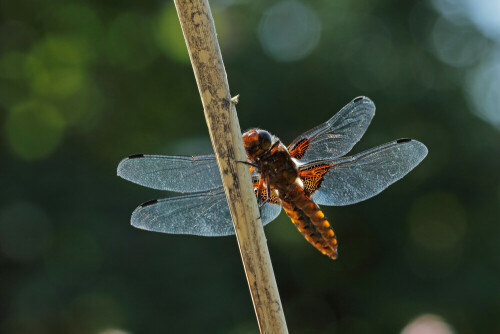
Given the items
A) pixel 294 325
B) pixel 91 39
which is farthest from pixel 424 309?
pixel 91 39

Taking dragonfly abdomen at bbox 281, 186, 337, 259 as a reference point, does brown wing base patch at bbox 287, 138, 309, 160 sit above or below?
above

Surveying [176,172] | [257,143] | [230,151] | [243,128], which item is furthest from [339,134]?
[243,128]

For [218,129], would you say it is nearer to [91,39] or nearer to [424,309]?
[424,309]

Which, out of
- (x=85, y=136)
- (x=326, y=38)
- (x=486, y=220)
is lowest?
(x=486, y=220)

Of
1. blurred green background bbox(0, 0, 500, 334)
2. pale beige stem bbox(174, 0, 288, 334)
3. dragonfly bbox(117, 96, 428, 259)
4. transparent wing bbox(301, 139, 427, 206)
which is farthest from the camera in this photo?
blurred green background bbox(0, 0, 500, 334)

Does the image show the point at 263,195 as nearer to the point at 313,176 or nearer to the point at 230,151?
the point at 313,176

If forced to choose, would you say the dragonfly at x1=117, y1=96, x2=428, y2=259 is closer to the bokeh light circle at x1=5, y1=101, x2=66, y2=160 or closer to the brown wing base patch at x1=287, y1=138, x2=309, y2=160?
the brown wing base patch at x1=287, y1=138, x2=309, y2=160

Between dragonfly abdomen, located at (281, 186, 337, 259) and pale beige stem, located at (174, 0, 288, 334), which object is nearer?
pale beige stem, located at (174, 0, 288, 334)

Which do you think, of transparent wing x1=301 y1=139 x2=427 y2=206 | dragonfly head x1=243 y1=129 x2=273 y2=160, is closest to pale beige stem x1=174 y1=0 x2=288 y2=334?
dragonfly head x1=243 y1=129 x2=273 y2=160

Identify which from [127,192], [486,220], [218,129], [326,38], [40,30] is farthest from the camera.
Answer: [40,30]
